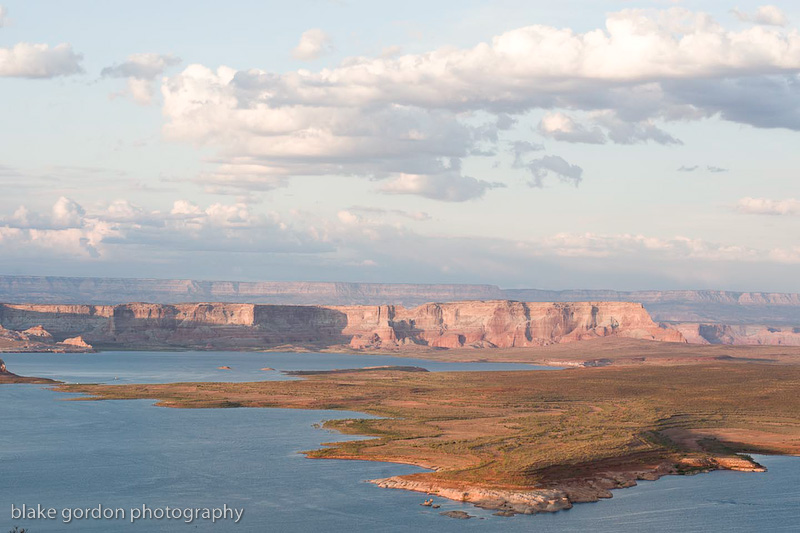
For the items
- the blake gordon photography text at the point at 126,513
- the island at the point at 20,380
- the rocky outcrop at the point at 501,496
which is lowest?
the island at the point at 20,380

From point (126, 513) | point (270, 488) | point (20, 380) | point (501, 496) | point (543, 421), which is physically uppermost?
point (543, 421)

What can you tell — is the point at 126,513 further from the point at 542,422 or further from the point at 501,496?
the point at 542,422

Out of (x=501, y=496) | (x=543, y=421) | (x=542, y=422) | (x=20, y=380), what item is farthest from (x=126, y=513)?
(x=20, y=380)

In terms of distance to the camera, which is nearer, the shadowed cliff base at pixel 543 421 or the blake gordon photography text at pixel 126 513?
the blake gordon photography text at pixel 126 513

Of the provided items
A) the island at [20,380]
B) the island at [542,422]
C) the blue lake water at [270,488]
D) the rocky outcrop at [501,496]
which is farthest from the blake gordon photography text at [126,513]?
the island at [20,380]

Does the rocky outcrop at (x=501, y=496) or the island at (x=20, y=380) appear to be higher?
the rocky outcrop at (x=501, y=496)

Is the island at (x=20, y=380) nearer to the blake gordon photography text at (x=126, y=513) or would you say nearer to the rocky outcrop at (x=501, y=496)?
the blake gordon photography text at (x=126, y=513)

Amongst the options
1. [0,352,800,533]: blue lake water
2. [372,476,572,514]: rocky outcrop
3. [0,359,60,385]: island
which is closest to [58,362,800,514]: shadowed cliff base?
[372,476,572,514]: rocky outcrop

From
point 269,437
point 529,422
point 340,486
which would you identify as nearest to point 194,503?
point 340,486
